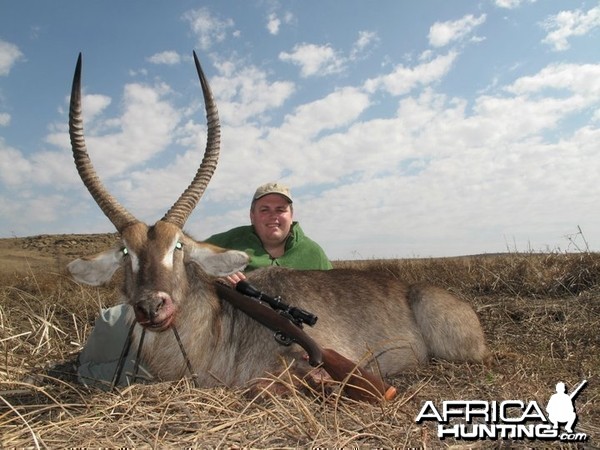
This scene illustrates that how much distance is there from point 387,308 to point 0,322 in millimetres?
4958

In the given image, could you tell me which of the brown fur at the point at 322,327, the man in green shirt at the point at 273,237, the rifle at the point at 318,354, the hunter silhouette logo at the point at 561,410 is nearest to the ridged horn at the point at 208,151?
the brown fur at the point at 322,327

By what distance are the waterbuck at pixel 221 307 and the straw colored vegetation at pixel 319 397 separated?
0.42 metres

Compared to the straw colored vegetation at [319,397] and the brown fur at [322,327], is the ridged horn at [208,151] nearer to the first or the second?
the brown fur at [322,327]

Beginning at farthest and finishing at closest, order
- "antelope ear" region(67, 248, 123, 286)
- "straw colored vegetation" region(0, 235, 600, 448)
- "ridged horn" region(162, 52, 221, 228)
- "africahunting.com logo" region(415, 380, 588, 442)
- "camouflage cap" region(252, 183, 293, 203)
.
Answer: "camouflage cap" region(252, 183, 293, 203)
"ridged horn" region(162, 52, 221, 228)
"antelope ear" region(67, 248, 123, 286)
"africahunting.com logo" region(415, 380, 588, 442)
"straw colored vegetation" region(0, 235, 600, 448)

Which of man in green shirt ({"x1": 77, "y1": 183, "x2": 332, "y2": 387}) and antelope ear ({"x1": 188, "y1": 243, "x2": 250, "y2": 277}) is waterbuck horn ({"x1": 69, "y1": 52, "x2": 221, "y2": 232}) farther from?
man in green shirt ({"x1": 77, "y1": 183, "x2": 332, "y2": 387})

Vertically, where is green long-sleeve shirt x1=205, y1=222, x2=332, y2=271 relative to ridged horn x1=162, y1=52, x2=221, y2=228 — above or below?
below

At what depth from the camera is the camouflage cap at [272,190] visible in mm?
7426

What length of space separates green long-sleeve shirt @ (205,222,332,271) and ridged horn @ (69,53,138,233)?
269 centimetres

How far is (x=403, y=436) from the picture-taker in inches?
120

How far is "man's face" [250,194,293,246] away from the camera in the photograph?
24.6 ft

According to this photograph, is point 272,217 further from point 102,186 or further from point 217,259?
point 102,186

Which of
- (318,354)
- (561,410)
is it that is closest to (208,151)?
(318,354)

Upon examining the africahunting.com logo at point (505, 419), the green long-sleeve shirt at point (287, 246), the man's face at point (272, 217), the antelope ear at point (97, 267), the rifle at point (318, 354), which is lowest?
the africahunting.com logo at point (505, 419)

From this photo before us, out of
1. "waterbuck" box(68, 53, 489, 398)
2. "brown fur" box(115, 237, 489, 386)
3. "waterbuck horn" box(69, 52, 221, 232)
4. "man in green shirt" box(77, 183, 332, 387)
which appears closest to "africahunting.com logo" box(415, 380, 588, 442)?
"waterbuck" box(68, 53, 489, 398)
